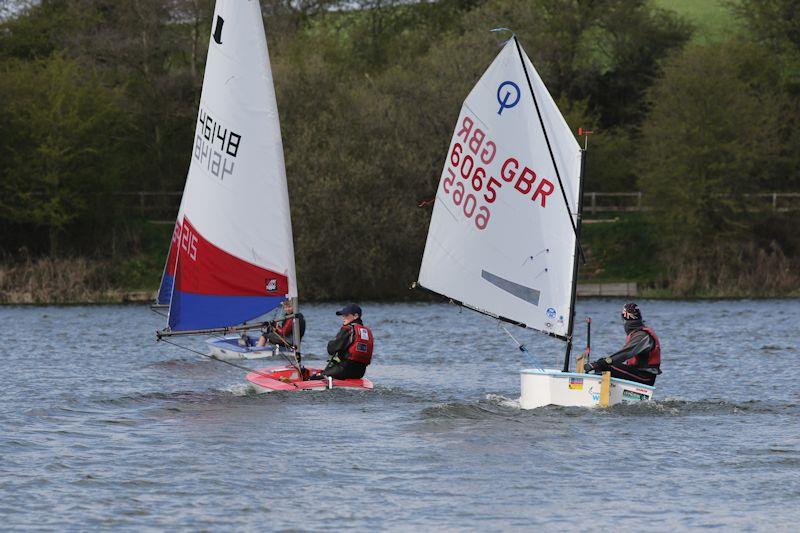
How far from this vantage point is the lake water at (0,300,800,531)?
46.0 ft

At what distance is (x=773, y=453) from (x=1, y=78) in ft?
162

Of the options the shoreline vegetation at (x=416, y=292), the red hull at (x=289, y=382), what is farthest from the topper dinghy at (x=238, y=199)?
the shoreline vegetation at (x=416, y=292)

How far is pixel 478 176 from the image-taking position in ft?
67.1

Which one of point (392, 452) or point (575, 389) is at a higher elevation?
point (575, 389)

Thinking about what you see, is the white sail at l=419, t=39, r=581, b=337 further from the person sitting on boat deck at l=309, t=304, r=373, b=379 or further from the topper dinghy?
the topper dinghy

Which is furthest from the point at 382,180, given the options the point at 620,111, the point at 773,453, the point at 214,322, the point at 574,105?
the point at 773,453

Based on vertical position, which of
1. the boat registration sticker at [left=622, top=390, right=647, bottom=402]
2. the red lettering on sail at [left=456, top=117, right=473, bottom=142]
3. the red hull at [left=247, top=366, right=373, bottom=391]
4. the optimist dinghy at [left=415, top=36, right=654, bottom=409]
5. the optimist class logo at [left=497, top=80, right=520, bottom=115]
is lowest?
the red hull at [left=247, top=366, right=373, bottom=391]

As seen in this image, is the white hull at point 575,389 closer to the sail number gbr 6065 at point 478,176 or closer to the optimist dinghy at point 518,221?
the optimist dinghy at point 518,221

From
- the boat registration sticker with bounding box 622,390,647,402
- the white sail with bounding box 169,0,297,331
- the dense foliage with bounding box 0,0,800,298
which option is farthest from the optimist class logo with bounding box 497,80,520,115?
the dense foliage with bounding box 0,0,800,298

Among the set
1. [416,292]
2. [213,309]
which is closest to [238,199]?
[213,309]

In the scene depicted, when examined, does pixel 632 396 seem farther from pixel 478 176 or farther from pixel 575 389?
pixel 478 176

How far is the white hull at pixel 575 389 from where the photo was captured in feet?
62.8

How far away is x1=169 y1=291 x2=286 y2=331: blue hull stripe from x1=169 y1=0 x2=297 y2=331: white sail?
0.05ft

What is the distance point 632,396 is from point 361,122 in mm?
37182
